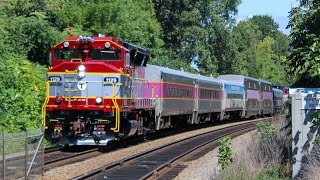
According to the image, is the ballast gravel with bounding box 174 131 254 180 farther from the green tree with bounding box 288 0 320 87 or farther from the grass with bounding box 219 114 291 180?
the green tree with bounding box 288 0 320 87

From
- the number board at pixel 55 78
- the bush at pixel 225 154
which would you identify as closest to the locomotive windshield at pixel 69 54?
the number board at pixel 55 78

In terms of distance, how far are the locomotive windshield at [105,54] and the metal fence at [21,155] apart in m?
5.83

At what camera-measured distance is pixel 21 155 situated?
1203 centimetres

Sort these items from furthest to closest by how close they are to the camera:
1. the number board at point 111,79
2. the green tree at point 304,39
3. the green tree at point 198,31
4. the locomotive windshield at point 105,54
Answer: the green tree at point 198,31
the locomotive windshield at point 105,54
the number board at point 111,79
the green tree at point 304,39

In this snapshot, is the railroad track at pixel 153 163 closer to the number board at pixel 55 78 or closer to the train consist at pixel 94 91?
the train consist at pixel 94 91

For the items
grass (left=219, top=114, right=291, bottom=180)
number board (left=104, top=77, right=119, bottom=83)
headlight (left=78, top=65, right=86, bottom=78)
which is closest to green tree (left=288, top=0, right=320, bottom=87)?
grass (left=219, top=114, right=291, bottom=180)

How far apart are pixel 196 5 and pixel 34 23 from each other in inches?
1342

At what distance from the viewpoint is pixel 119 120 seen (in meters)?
18.4

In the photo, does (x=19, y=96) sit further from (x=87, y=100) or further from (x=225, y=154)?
(x=225, y=154)

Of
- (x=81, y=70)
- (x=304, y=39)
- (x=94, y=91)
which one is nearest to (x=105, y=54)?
(x=81, y=70)

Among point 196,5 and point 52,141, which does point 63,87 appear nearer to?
point 52,141

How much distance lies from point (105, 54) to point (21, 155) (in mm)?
7692

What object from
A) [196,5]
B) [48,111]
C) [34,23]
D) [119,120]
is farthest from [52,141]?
[196,5]

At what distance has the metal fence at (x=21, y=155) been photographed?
11.1 meters
